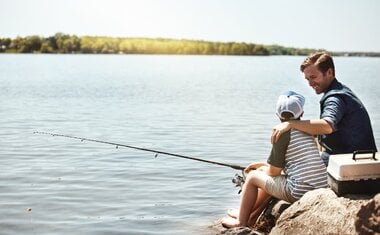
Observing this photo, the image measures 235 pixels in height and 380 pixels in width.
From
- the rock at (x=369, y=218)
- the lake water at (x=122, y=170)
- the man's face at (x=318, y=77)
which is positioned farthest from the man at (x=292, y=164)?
the lake water at (x=122, y=170)

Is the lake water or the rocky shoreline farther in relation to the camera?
the lake water

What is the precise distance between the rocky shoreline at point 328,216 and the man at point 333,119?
0.60 metres

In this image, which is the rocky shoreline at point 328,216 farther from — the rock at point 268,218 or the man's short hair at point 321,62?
the man's short hair at point 321,62

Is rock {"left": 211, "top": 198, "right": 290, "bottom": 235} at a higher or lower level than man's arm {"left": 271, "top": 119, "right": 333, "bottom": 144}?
lower

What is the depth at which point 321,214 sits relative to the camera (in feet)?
16.9

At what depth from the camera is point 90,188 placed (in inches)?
354

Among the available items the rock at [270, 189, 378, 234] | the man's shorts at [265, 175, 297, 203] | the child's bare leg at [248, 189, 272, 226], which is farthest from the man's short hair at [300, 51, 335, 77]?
the child's bare leg at [248, 189, 272, 226]

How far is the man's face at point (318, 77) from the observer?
19.3 feet

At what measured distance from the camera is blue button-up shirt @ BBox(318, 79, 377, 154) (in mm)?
5580

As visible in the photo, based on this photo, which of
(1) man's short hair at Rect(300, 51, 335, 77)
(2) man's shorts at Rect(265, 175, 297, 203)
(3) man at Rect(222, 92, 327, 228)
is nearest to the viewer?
(3) man at Rect(222, 92, 327, 228)

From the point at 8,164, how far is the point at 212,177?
375 centimetres

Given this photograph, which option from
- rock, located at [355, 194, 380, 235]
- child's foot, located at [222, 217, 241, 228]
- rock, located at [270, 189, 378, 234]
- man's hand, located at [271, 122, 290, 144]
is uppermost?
man's hand, located at [271, 122, 290, 144]

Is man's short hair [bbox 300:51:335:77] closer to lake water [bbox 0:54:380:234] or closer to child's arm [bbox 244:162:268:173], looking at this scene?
child's arm [bbox 244:162:268:173]

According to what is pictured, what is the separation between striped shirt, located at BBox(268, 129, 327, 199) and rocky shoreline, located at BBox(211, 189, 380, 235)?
0.17 meters
